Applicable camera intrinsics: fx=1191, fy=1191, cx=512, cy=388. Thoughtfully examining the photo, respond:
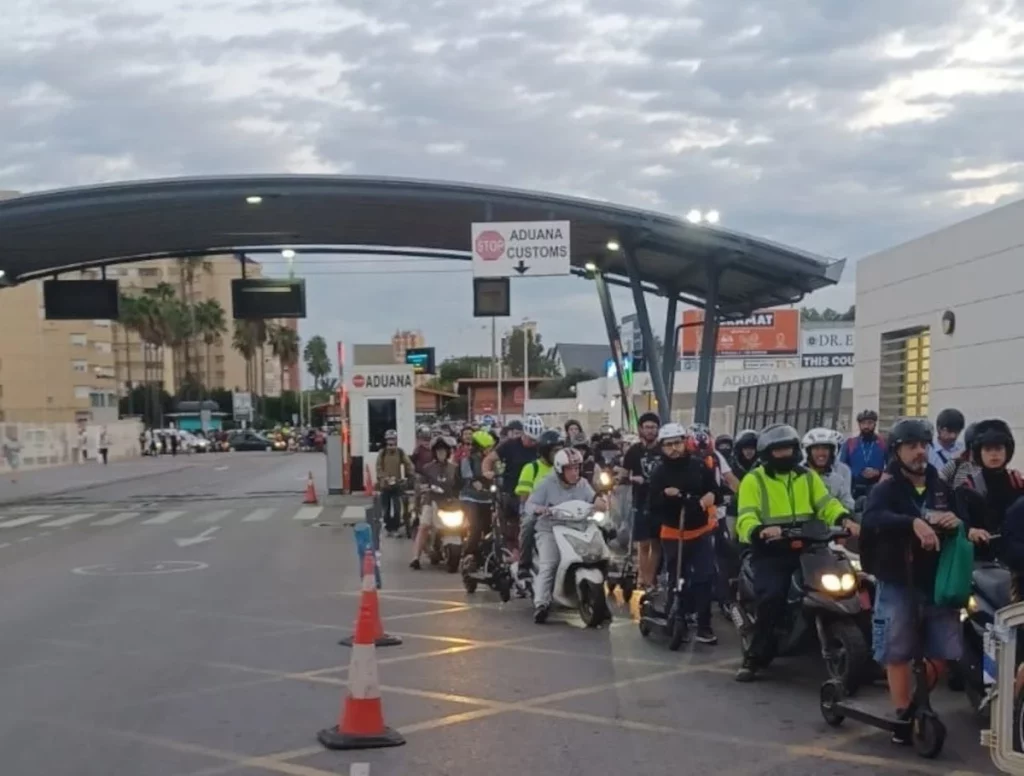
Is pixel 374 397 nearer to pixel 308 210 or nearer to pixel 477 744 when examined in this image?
pixel 308 210

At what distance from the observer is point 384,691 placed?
8.27 metres

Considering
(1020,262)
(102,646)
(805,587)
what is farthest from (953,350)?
(102,646)

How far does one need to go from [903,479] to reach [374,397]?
23.9m

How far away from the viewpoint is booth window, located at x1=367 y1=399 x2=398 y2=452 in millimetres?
29672

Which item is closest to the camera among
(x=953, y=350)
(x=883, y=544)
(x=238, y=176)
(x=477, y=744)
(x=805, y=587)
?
(x=883, y=544)

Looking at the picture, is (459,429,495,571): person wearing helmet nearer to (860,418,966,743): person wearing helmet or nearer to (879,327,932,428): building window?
(860,418,966,743): person wearing helmet

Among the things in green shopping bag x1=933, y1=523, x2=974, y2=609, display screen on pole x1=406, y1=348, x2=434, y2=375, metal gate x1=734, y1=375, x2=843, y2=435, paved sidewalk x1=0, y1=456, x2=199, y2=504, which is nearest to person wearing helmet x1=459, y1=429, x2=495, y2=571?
green shopping bag x1=933, y1=523, x2=974, y2=609

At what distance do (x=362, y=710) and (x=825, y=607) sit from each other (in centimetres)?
284

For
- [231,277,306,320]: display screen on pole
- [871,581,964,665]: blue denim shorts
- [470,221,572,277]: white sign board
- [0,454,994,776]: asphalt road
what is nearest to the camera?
[871,581,964,665]: blue denim shorts

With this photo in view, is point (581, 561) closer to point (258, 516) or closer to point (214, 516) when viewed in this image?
point (258, 516)

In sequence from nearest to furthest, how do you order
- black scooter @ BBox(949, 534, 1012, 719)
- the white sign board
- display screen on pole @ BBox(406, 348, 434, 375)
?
black scooter @ BBox(949, 534, 1012, 719) < the white sign board < display screen on pole @ BBox(406, 348, 434, 375)

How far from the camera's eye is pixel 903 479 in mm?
6363

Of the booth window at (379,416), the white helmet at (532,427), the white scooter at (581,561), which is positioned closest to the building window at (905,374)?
the white helmet at (532,427)

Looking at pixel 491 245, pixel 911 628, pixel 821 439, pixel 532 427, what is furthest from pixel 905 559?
pixel 491 245
